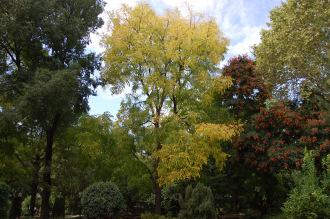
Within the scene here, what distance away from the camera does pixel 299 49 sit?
19.0 metres

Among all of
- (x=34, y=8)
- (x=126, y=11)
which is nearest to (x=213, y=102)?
(x=126, y=11)

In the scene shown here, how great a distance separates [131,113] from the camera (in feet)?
65.9

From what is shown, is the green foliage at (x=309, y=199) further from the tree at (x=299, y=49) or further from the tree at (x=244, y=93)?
the tree at (x=244, y=93)

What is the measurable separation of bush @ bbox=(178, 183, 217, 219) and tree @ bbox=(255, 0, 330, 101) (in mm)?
7650

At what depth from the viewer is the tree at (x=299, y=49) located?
18.5 m

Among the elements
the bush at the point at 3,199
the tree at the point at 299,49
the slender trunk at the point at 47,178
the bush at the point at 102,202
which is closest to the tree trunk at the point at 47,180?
the slender trunk at the point at 47,178

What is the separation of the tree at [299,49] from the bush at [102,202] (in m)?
10.0

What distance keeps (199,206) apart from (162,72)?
7684 millimetres

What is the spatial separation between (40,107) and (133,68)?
5.26m

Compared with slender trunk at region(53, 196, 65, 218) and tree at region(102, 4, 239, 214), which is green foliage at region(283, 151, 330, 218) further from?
slender trunk at region(53, 196, 65, 218)

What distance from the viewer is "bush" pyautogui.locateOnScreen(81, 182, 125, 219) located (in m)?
18.3

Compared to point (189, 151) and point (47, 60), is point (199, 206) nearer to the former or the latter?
point (189, 151)

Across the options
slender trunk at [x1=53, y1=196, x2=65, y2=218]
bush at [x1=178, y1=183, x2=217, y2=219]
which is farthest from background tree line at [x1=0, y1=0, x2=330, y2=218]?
slender trunk at [x1=53, y1=196, x2=65, y2=218]

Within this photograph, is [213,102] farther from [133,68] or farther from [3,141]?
[3,141]
